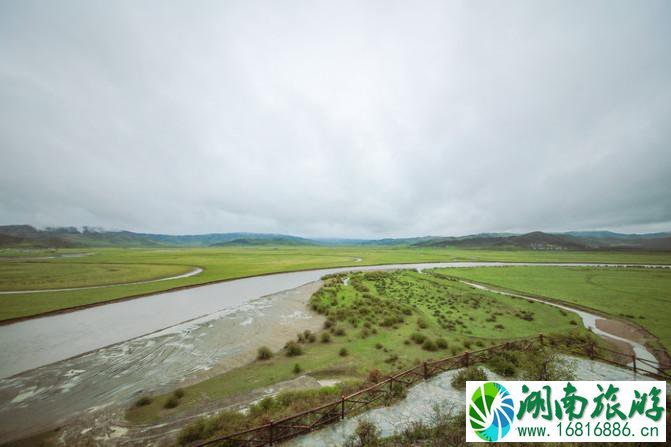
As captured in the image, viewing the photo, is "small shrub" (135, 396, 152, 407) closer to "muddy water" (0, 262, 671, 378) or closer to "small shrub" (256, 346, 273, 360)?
"small shrub" (256, 346, 273, 360)

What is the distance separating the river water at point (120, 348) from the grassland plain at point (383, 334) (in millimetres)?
2302

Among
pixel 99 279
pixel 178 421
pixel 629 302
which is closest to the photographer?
pixel 178 421

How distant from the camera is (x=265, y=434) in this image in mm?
8758

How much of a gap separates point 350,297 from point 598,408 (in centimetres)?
2560

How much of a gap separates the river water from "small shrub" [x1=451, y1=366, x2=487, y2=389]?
1324 cm

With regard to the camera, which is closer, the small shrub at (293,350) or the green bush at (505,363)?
the green bush at (505,363)

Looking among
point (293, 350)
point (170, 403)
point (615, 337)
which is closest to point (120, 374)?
point (170, 403)

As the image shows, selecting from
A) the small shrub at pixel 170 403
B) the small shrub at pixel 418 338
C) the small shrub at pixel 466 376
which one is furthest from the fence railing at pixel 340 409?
the small shrub at pixel 170 403

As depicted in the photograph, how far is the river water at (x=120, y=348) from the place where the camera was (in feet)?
40.1

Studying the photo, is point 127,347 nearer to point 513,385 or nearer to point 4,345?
point 4,345

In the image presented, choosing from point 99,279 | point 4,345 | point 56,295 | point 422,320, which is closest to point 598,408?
point 422,320

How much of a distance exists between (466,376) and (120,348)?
24377mm

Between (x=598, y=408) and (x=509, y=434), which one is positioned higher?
(x=598, y=408)

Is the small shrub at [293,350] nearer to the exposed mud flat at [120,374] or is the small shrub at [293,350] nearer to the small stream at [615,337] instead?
the exposed mud flat at [120,374]
